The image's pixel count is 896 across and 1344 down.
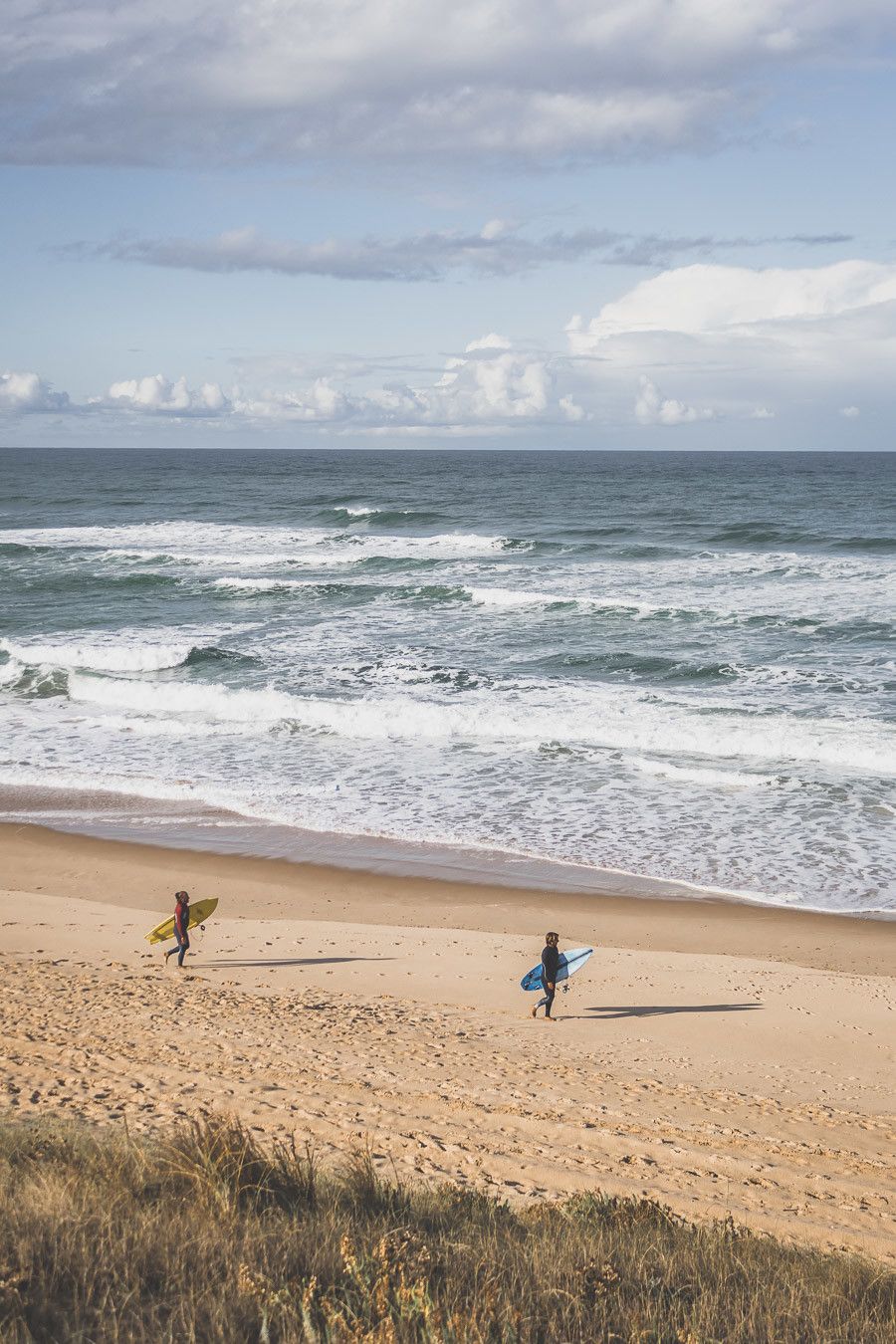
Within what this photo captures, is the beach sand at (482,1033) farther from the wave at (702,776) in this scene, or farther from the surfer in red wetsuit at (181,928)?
the wave at (702,776)

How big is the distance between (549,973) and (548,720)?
1230 centimetres

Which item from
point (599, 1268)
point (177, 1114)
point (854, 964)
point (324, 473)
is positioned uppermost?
point (324, 473)

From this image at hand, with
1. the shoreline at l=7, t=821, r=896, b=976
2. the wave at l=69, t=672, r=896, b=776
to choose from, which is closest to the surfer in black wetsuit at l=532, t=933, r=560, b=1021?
the shoreline at l=7, t=821, r=896, b=976

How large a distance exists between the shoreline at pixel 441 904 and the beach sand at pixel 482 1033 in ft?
0.16

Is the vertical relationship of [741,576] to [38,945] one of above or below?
above

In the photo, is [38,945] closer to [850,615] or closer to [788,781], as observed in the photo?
[788,781]

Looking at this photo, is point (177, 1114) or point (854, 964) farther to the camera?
point (854, 964)

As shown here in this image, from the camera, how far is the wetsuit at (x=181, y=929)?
11.5 m

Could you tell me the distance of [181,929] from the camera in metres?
11.5

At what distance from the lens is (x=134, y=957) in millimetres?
11820

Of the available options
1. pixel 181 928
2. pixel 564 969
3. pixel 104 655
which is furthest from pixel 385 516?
pixel 564 969

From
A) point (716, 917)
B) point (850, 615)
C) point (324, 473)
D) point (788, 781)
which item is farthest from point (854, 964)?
point (324, 473)

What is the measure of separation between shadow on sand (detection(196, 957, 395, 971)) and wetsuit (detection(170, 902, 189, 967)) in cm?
25

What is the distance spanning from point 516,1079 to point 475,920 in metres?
4.89
